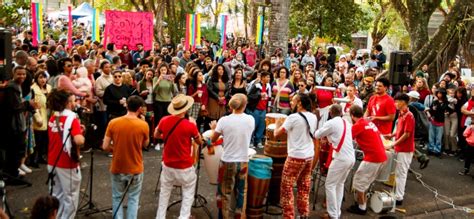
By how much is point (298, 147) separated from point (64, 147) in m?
2.93

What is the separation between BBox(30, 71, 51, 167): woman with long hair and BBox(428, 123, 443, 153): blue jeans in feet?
27.7

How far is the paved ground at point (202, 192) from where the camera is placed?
712 centimetres

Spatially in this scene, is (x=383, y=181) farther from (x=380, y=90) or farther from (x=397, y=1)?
(x=397, y=1)

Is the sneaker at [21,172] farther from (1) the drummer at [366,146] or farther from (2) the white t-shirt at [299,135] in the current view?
(1) the drummer at [366,146]

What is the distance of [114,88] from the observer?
9219 millimetres

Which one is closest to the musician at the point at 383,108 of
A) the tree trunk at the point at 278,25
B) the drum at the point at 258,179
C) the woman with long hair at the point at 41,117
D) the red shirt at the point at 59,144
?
the drum at the point at 258,179

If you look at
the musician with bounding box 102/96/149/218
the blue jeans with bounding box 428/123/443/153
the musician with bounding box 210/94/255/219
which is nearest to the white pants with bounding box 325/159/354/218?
the musician with bounding box 210/94/255/219

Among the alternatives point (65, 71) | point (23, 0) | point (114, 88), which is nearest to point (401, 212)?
point (114, 88)

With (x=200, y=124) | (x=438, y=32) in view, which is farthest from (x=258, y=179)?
(x=438, y=32)

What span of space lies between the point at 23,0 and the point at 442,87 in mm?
12874

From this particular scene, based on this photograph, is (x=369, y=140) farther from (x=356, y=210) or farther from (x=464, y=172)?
(x=464, y=172)

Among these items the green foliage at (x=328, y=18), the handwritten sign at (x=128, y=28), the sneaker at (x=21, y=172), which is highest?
the green foliage at (x=328, y=18)

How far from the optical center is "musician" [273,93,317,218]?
6.44m

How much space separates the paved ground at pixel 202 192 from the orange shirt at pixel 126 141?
1.25 meters
